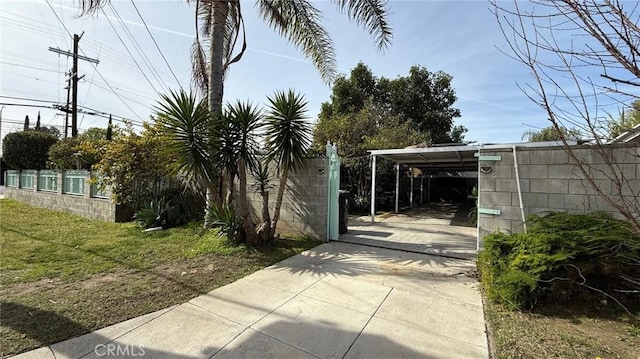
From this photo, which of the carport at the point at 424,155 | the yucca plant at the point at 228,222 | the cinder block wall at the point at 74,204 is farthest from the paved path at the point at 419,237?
the cinder block wall at the point at 74,204

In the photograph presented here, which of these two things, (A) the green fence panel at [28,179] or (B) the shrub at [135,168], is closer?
(B) the shrub at [135,168]

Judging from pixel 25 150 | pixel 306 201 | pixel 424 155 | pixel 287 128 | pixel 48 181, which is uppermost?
pixel 25 150

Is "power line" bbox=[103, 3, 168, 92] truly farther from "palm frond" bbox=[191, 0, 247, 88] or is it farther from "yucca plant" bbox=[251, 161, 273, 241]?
"yucca plant" bbox=[251, 161, 273, 241]

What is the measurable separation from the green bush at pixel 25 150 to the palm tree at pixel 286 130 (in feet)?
60.9

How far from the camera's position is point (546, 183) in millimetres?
4668

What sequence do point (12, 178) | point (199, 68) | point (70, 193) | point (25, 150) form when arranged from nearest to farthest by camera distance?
point (199, 68), point (70, 193), point (25, 150), point (12, 178)

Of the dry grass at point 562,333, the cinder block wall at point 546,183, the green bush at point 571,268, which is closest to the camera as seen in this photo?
the dry grass at point 562,333

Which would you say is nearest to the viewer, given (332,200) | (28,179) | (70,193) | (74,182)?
(332,200)

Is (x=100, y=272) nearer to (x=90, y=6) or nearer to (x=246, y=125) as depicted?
(x=246, y=125)

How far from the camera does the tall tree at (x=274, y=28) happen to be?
7.02m

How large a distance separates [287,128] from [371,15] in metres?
3.86

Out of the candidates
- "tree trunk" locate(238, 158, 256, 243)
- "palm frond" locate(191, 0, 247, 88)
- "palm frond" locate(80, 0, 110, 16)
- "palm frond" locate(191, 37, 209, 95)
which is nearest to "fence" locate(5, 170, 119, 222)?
"palm frond" locate(191, 37, 209, 95)

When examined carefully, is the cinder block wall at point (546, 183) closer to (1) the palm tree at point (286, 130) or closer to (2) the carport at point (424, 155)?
(2) the carport at point (424, 155)

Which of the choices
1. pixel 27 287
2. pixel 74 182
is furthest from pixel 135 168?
pixel 27 287
